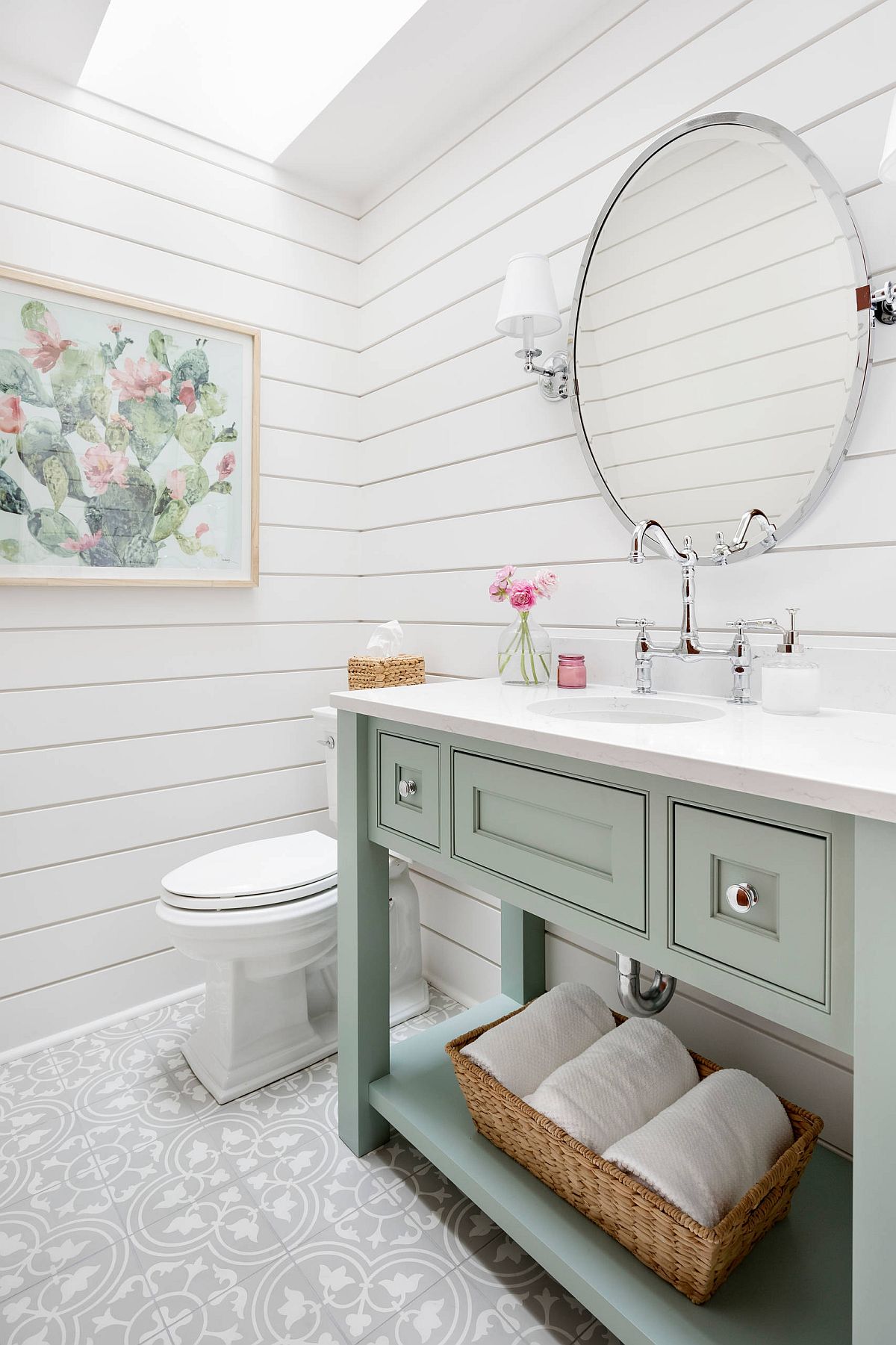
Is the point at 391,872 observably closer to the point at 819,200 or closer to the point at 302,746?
the point at 302,746

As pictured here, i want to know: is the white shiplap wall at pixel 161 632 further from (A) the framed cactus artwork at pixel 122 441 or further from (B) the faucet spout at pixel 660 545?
(B) the faucet spout at pixel 660 545

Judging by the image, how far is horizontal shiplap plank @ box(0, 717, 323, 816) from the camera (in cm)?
188

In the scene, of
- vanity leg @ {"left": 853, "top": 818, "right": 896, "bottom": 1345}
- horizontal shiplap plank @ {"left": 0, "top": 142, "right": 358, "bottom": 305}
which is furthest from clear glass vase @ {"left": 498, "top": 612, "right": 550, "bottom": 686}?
horizontal shiplap plank @ {"left": 0, "top": 142, "right": 358, "bottom": 305}

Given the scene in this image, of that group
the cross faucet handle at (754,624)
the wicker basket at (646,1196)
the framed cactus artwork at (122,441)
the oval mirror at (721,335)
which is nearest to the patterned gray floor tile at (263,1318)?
the wicker basket at (646,1196)

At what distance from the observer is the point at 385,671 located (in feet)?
6.64

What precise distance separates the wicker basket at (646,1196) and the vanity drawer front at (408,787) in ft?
1.39

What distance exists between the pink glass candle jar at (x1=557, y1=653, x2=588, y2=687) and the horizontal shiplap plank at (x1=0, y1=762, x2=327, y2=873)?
3.54ft

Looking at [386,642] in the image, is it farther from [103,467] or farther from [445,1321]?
[445,1321]

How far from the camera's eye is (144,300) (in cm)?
198

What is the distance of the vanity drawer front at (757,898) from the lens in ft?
2.58

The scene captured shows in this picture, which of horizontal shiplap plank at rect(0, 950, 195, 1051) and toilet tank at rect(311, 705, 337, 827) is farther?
toilet tank at rect(311, 705, 337, 827)

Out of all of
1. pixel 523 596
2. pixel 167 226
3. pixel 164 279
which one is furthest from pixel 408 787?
pixel 167 226

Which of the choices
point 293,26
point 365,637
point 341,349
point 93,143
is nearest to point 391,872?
point 365,637

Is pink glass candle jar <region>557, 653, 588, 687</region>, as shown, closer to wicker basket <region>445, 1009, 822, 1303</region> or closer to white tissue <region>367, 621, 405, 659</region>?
white tissue <region>367, 621, 405, 659</region>
